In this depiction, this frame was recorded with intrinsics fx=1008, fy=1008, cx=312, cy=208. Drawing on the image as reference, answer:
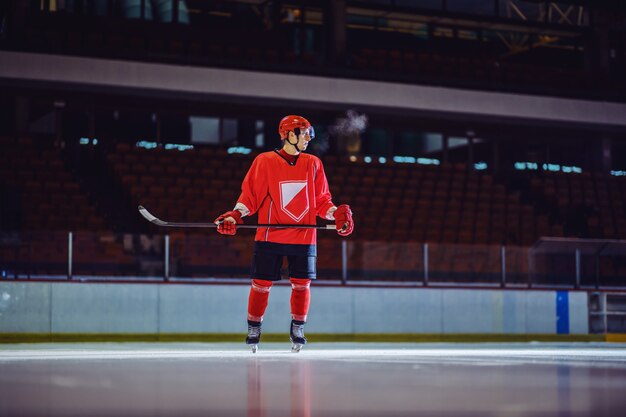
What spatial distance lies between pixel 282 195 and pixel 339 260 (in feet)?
16.8

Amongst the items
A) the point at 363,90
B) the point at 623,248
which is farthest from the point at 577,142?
the point at 623,248

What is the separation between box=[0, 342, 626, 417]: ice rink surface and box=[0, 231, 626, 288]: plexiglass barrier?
448 centimetres

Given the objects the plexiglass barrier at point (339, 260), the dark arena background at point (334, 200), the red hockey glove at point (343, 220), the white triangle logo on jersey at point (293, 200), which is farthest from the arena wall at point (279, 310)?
the red hockey glove at point (343, 220)

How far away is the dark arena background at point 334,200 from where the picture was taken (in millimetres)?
5211

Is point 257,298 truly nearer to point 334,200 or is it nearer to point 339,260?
point 339,260

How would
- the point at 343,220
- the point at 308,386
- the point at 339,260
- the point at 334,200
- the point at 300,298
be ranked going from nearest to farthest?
the point at 308,386
the point at 343,220
the point at 300,298
the point at 339,260
the point at 334,200

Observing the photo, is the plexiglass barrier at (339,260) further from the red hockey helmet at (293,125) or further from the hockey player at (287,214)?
the red hockey helmet at (293,125)

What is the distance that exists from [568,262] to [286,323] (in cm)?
373

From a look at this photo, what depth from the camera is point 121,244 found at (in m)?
11.4

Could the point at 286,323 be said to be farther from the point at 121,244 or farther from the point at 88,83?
the point at 88,83

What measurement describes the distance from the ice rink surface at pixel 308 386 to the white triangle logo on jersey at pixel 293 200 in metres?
1.02

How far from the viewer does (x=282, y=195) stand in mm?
7211

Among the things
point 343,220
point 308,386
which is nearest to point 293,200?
point 343,220

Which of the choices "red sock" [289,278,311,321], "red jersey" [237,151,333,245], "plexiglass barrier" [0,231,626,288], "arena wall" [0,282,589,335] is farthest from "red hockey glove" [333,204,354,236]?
"arena wall" [0,282,589,335]
